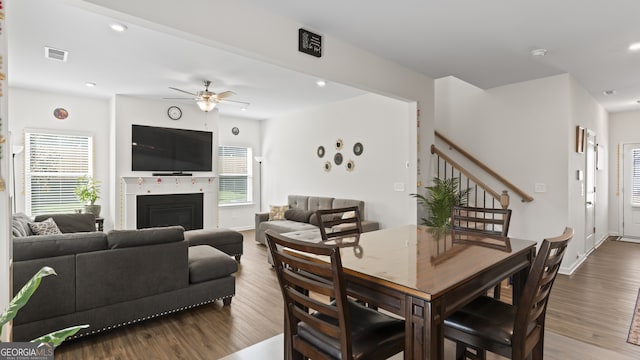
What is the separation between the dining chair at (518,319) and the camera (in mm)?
1408

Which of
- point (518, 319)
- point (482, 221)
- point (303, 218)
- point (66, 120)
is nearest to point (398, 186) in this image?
point (303, 218)

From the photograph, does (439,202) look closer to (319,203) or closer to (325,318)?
(319,203)

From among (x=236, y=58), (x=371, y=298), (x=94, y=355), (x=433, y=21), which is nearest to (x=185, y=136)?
(x=236, y=58)

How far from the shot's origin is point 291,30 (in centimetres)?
295

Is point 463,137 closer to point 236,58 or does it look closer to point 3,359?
point 236,58

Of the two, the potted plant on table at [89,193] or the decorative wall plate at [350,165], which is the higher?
the decorative wall plate at [350,165]

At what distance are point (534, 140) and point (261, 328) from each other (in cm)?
434

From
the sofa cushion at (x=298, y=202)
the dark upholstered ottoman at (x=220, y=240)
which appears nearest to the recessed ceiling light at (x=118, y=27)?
the dark upholstered ottoman at (x=220, y=240)

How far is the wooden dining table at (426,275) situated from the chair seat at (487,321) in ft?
0.60

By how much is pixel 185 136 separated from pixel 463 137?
5082mm

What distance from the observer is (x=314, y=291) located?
4.43 feet

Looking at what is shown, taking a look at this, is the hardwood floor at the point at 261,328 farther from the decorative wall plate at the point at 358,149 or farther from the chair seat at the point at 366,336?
the decorative wall plate at the point at 358,149

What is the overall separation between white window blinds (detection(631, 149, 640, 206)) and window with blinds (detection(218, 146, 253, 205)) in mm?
8311

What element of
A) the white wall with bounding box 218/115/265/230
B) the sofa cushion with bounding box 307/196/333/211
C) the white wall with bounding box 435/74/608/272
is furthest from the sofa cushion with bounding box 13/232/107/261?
the white wall with bounding box 218/115/265/230
